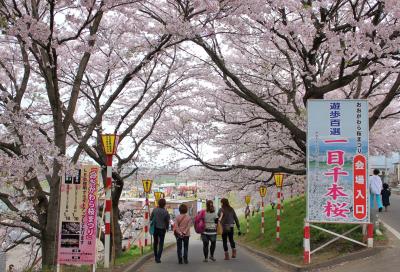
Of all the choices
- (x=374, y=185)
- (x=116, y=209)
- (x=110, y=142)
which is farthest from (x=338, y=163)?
(x=116, y=209)

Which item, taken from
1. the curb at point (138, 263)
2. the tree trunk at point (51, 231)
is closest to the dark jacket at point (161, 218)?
the curb at point (138, 263)

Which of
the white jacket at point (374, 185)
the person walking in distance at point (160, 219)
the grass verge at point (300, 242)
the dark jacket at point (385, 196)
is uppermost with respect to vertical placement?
the white jacket at point (374, 185)

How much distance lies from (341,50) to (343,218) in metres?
3.60

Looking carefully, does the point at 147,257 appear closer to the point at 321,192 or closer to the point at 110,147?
the point at 110,147

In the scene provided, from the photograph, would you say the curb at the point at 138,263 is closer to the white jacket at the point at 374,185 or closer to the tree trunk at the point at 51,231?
the tree trunk at the point at 51,231

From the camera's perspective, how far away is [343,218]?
384 inches

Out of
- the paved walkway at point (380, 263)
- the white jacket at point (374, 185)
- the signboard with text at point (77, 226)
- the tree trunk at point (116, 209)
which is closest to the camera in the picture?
the signboard with text at point (77, 226)

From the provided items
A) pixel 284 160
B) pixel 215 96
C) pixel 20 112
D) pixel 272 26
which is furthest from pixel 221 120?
pixel 20 112

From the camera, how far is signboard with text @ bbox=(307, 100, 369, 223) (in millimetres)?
9719

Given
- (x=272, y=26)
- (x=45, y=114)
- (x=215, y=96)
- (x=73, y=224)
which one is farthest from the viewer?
(x=215, y=96)

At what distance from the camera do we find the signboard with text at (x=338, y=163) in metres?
9.72

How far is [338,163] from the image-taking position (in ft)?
31.9

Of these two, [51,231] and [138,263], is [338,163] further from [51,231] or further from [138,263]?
[51,231]

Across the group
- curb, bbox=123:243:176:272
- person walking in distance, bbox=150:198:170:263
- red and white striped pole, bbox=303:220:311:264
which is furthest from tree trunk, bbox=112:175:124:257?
red and white striped pole, bbox=303:220:311:264
